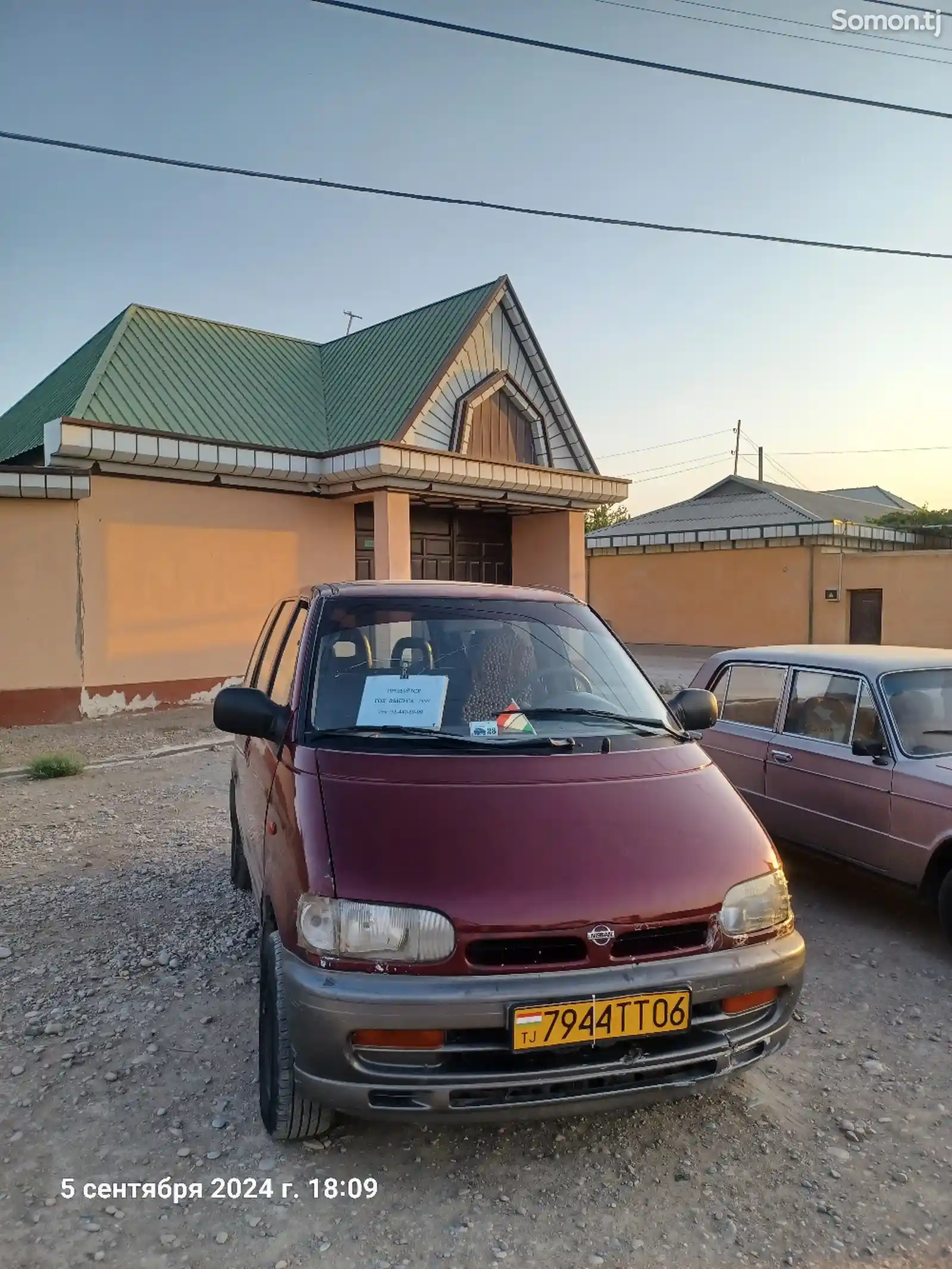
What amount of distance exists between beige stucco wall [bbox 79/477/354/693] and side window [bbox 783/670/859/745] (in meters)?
9.19

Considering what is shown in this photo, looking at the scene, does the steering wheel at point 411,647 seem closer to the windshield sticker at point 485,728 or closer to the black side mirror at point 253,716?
the windshield sticker at point 485,728

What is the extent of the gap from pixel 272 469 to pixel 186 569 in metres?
A: 1.93

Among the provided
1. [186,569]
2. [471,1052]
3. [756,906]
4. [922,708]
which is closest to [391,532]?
[186,569]

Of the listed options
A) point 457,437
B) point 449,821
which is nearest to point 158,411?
point 457,437

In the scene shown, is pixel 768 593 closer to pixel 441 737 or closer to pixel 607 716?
pixel 607 716

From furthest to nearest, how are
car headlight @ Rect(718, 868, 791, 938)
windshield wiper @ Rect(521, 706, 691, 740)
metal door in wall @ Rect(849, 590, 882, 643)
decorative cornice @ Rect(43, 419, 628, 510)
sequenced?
metal door in wall @ Rect(849, 590, 882, 643) → decorative cornice @ Rect(43, 419, 628, 510) → windshield wiper @ Rect(521, 706, 691, 740) → car headlight @ Rect(718, 868, 791, 938)

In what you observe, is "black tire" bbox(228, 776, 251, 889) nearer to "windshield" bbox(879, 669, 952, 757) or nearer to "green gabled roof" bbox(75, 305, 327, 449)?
"windshield" bbox(879, 669, 952, 757)

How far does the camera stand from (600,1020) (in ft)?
7.93

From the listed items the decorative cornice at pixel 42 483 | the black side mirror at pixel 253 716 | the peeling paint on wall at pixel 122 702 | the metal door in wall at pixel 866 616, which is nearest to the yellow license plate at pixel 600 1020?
the black side mirror at pixel 253 716

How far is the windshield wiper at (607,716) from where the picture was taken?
3.48m

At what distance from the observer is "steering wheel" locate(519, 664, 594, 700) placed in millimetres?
3633

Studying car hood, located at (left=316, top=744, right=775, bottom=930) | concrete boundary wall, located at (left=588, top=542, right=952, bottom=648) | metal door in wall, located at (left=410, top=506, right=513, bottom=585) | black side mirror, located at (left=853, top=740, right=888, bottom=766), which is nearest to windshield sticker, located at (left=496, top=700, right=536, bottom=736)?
car hood, located at (left=316, top=744, right=775, bottom=930)

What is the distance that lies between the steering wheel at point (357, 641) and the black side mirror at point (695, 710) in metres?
1.39

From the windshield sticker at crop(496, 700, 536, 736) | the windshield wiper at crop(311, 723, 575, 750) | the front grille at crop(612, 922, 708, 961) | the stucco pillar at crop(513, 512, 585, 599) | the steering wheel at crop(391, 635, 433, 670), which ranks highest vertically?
the stucco pillar at crop(513, 512, 585, 599)
